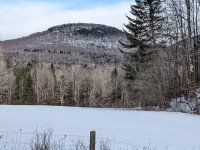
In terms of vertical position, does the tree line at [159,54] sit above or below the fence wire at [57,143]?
above

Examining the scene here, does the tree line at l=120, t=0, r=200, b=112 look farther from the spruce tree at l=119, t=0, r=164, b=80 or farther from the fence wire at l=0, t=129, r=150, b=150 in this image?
the fence wire at l=0, t=129, r=150, b=150

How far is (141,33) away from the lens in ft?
79.7

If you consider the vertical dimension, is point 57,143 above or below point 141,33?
below

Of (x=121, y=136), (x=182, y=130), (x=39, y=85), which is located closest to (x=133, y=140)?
(x=121, y=136)

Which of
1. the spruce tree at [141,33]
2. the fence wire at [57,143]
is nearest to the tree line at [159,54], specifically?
the spruce tree at [141,33]

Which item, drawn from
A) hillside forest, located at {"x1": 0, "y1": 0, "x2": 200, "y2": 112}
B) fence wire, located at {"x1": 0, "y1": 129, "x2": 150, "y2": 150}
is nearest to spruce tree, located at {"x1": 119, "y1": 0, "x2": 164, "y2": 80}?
hillside forest, located at {"x1": 0, "y1": 0, "x2": 200, "y2": 112}

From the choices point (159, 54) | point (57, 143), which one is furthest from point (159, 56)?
point (57, 143)

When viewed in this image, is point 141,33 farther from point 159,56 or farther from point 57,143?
point 57,143

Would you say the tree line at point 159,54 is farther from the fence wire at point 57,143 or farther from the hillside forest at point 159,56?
the fence wire at point 57,143

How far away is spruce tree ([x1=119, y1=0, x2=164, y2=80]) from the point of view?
23359 mm

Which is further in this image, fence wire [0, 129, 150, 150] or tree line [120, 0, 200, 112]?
tree line [120, 0, 200, 112]

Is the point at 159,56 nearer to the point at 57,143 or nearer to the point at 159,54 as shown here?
the point at 159,54

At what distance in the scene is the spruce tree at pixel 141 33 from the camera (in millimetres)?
23359

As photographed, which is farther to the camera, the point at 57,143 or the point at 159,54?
the point at 159,54
